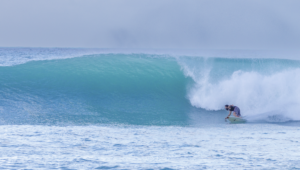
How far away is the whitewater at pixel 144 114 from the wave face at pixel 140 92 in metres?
0.04

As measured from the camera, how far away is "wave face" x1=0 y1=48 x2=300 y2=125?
8227 millimetres

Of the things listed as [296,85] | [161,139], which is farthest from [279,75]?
[161,139]

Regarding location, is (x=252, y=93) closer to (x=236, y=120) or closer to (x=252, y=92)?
(x=252, y=92)

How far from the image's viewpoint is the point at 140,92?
10781 millimetres

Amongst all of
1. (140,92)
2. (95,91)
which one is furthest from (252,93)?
(95,91)

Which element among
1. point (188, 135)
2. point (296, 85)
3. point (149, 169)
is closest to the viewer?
point (149, 169)

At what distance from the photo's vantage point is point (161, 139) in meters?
5.57

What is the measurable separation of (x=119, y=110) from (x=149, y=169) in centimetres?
514

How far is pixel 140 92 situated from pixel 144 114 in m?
2.26

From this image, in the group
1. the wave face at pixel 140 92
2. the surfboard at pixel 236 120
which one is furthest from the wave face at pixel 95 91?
the surfboard at pixel 236 120

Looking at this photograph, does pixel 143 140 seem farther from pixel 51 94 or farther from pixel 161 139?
pixel 51 94

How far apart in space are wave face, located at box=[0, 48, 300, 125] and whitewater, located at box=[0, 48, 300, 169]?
4cm

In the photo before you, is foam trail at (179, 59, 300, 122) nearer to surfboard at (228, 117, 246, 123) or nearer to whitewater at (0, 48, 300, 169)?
whitewater at (0, 48, 300, 169)

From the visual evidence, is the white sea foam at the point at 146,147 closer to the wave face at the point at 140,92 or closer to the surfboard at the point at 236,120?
the surfboard at the point at 236,120
